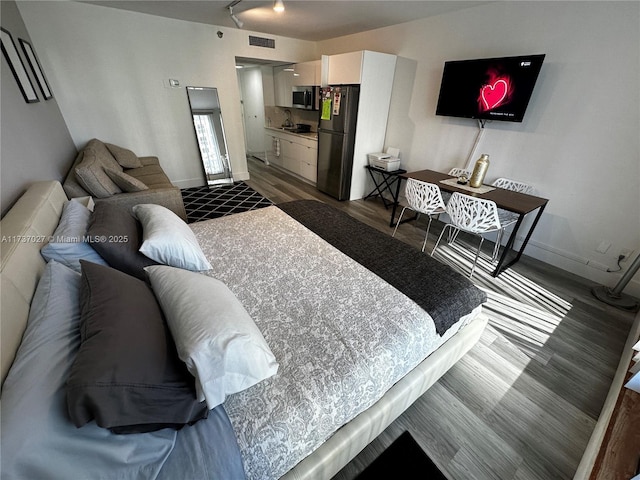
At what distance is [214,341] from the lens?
0.75 metres

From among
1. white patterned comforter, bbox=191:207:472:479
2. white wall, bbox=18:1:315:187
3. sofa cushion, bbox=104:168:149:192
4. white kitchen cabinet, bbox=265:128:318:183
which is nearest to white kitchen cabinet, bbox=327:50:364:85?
white kitchen cabinet, bbox=265:128:318:183

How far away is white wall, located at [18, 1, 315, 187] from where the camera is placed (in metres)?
3.11

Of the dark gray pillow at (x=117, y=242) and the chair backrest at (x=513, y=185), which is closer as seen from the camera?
the dark gray pillow at (x=117, y=242)

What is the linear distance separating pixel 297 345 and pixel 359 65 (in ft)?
12.0

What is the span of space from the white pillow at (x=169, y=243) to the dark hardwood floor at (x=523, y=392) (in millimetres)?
1215

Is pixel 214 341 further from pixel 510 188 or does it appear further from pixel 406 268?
pixel 510 188

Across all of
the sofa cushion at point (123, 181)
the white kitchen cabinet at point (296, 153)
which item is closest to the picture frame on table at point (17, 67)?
the sofa cushion at point (123, 181)

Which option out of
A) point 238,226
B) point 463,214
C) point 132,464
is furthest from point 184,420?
point 463,214

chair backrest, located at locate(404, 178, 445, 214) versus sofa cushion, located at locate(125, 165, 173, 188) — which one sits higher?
chair backrest, located at locate(404, 178, 445, 214)

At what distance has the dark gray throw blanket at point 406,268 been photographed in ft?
4.21

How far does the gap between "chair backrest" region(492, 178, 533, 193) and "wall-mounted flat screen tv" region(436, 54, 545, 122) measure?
0.61m

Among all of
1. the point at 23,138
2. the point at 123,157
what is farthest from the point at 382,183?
the point at 23,138

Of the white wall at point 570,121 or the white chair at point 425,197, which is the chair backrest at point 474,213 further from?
the white wall at point 570,121

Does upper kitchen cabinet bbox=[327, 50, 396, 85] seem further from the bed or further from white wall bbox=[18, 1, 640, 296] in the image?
the bed
